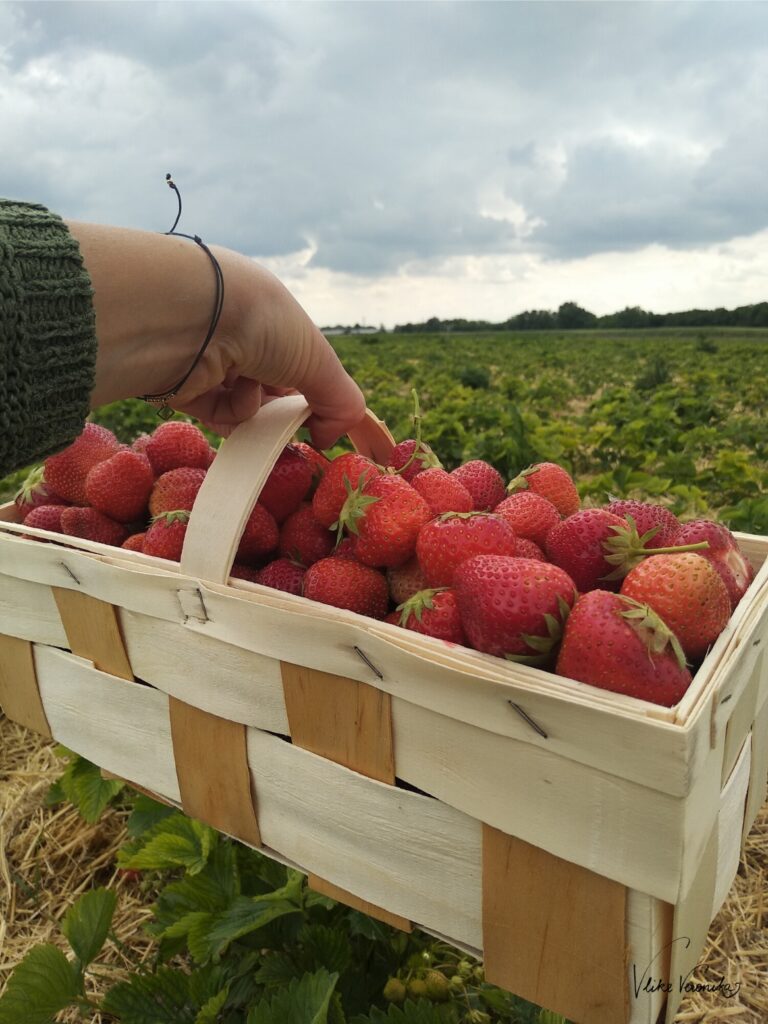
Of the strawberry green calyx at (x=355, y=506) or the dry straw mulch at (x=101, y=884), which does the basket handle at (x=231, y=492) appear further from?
the dry straw mulch at (x=101, y=884)

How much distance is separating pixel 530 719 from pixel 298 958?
85 cm

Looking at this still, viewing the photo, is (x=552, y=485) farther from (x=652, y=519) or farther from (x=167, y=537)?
(x=167, y=537)

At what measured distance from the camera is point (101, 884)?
6.13ft

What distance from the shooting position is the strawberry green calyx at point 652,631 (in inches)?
34.3

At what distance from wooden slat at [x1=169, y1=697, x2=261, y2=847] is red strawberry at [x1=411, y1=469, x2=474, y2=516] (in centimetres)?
49

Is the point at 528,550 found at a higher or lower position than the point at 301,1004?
higher

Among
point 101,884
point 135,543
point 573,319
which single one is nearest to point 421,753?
point 135,543

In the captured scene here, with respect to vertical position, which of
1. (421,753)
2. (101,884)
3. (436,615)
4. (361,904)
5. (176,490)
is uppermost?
(176,490)

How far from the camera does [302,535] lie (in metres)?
1.39

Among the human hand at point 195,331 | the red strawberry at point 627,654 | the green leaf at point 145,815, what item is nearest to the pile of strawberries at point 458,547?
the red strawberry at point 627,654

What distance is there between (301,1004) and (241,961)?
409 mm

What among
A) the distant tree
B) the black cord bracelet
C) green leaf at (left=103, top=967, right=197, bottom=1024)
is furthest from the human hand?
the distant tree

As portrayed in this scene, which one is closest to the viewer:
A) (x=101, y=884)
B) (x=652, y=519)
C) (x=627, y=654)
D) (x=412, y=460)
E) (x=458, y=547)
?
(x=627, y=654)

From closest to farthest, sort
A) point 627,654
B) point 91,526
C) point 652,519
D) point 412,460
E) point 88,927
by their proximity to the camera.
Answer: point 627,654, point 652,519, point 88,927, point 412,460, point 91,526
